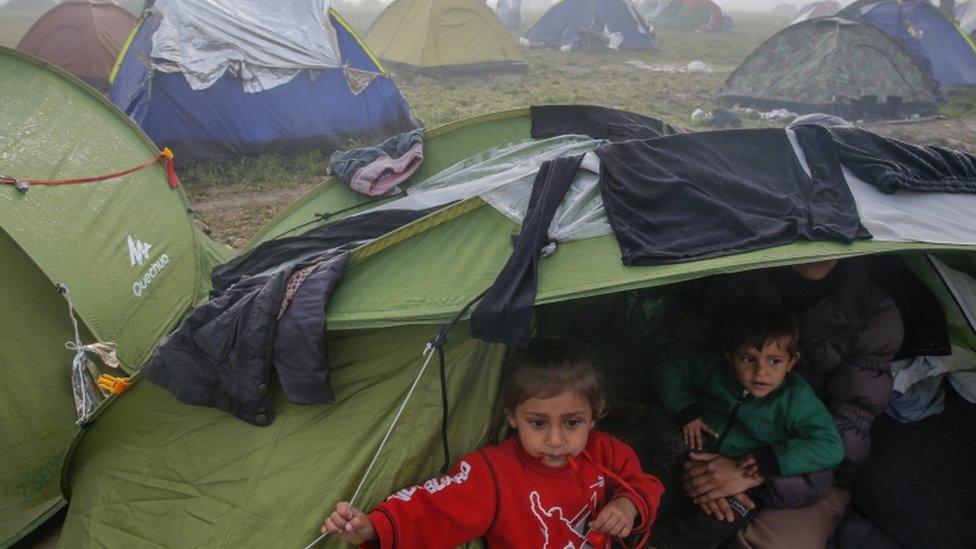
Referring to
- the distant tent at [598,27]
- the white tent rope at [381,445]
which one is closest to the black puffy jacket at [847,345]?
the white tent rope at [381,445]

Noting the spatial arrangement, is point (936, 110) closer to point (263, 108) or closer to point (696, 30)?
point (263, 108)

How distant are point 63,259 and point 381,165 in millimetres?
1491

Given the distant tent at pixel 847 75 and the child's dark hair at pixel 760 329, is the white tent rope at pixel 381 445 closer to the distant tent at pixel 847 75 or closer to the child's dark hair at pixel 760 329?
the child's dark hair at pixel 760 329

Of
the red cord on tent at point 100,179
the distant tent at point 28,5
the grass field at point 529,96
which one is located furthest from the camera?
the distant tent at point 28,5

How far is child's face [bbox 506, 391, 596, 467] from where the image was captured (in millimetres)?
2008

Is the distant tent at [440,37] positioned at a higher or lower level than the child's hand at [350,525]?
lower

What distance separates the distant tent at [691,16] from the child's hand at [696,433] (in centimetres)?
2238

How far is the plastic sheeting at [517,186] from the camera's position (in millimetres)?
2086

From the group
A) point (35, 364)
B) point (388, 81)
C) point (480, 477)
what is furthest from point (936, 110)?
point (35, 364)

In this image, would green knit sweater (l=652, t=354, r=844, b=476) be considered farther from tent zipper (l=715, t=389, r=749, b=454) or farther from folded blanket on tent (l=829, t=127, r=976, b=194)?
folded blanket on tent (l=829, t=127, r=976, b=194)

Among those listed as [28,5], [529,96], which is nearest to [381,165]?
[529,96]

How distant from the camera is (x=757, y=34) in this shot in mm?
23891

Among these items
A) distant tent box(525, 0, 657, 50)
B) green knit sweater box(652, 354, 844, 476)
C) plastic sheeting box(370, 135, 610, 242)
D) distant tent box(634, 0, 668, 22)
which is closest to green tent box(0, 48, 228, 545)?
plastic sheeting box(370, 135, 610, 242)

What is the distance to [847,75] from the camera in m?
9.68
